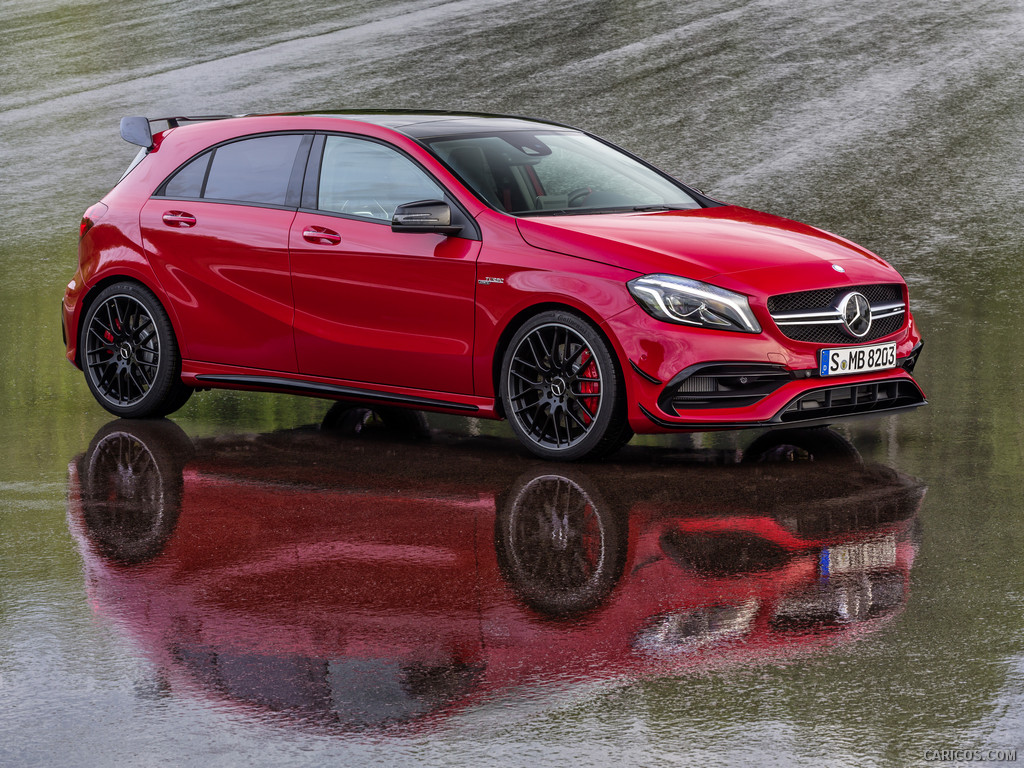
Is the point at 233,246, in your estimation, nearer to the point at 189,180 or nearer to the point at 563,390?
the point at 189,180

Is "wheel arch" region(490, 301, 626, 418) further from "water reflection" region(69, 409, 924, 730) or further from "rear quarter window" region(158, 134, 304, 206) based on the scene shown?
"rear quarter window" region(158, 134, 304, 206)

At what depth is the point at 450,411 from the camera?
8047 mm

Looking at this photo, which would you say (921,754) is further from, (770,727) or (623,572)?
(623,572)

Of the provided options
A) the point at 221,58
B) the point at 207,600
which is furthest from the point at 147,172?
the point at 221,58

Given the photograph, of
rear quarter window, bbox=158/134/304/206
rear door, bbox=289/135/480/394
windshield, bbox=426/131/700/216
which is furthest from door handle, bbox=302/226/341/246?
windshield, bbox=426/131/700/216

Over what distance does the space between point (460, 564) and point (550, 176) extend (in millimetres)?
3314

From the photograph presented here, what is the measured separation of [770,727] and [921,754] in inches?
15.5

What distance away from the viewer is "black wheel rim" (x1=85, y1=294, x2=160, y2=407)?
9.24 meters

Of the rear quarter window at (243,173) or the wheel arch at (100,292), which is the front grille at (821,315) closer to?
the rear quarter window at (243,173)

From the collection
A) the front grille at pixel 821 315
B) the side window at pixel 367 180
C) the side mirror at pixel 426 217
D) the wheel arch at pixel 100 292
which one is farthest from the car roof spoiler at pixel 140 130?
the front grille at pixel 821 315

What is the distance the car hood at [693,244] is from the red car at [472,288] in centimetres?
2

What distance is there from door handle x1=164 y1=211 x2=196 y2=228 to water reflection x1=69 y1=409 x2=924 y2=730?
1402 mm

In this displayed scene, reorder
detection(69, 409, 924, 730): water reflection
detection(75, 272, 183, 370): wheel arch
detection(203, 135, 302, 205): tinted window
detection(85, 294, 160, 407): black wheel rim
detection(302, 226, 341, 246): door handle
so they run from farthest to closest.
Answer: detection(85, 294, 160, 407): black wheel rim → detection(75, 272, 183, 370): wheel arch → detection(203, 135, 302, 205): tinted window → detection(302, 226, 341, 246): door handle → detection(69, 409, 924, 730): water reflection

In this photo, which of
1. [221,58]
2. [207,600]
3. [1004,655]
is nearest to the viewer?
[1004,655]
